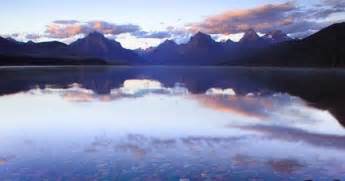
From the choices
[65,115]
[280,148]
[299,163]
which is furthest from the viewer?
[65,115]

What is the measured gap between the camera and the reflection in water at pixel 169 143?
15.9m

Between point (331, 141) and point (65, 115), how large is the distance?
68.3ft

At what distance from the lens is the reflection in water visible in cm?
1588

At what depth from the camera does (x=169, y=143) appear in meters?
21.6

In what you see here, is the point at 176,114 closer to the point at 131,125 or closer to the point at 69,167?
the point at 131,125

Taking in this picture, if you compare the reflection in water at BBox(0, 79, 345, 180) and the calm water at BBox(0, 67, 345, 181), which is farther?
the reflection in water at BBox(0, 79, 345, 180)

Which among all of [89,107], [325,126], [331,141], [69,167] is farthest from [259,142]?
[89,107]

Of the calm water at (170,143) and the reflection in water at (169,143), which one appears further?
the reflection in water at (169,143)

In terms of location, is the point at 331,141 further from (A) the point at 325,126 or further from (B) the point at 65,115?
(B) the point at 65,115

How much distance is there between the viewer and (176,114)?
33688 millimetres

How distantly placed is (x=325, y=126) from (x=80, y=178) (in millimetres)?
19581

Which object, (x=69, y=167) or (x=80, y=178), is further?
(x=69, y=167)

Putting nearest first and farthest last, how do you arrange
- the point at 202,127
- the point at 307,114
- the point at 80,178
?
the point at 80,178
the point at 202,127
the point at 307,114

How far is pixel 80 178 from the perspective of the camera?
14.8 m
